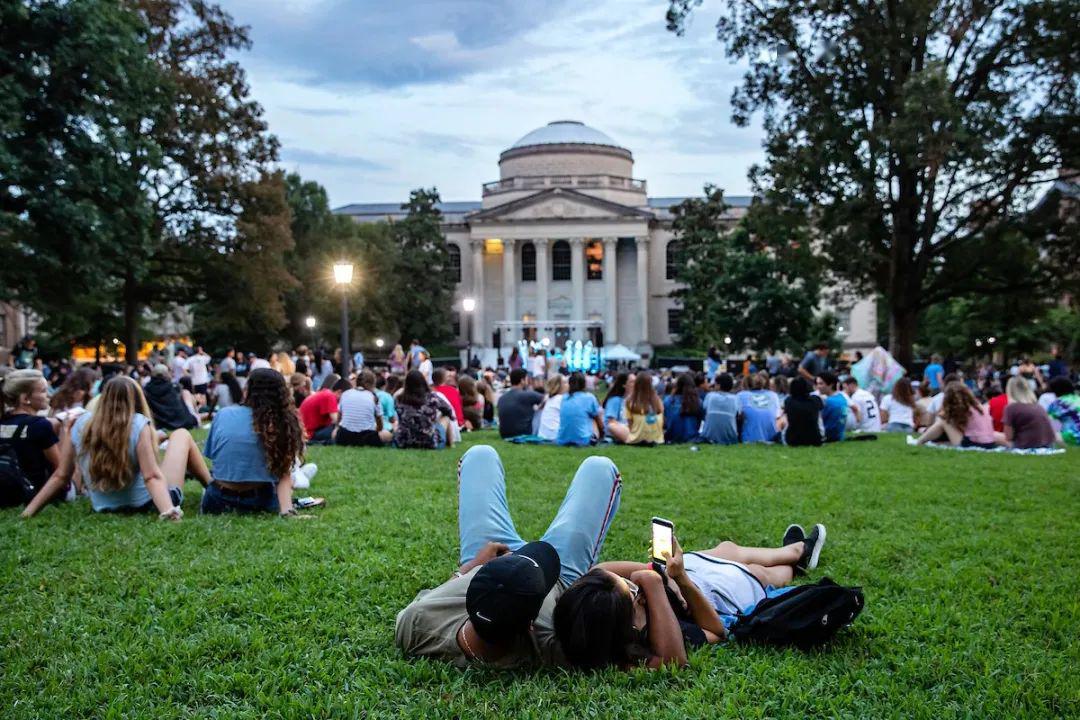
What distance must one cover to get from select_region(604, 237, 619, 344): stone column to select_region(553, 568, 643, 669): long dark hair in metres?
63.5

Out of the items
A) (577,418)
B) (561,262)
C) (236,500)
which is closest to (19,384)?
(236,500)

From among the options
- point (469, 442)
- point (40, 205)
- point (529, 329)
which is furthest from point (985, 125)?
point (529, 329)

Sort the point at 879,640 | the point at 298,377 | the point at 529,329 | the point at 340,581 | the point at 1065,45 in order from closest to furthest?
the point at 879,640 → the point at 340,581 → the point at 298,377 → the point at 1065,45 → the point at 529,329

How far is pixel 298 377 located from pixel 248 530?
27.6 ft

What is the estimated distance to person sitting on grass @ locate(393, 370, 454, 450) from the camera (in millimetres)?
12539

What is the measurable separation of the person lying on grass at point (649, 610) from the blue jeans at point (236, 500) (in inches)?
147

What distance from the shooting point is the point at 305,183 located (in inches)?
1956

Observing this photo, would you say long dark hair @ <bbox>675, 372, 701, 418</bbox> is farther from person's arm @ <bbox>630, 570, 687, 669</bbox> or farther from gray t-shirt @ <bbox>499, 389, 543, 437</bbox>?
person's arm @ <bbox>630, 570, 687, 669</bbox>

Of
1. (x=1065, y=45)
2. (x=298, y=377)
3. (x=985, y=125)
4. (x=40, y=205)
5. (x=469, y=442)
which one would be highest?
(x=1065, y=45)

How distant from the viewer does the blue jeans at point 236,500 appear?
6977 mm

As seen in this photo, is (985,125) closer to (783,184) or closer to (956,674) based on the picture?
(783,184)

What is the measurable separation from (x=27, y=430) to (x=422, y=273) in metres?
52.4

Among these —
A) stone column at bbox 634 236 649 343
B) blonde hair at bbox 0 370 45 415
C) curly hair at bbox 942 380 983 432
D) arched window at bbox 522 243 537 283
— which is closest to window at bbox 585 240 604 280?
stone column at bbox 634 236 649 343

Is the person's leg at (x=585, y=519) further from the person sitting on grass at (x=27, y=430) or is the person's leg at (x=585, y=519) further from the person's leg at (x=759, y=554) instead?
the person sitting on grass at (x=27, y=430)
